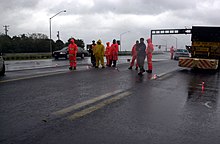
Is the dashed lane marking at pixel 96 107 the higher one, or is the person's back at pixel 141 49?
the person's back at pixel 141 49

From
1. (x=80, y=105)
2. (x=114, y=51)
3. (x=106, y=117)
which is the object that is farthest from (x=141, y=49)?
(x=106, y=117)

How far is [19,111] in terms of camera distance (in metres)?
5.89

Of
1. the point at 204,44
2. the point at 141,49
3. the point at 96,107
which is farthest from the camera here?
the point at 204,44

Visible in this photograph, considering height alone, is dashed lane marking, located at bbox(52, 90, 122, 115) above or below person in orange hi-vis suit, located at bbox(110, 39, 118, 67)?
below

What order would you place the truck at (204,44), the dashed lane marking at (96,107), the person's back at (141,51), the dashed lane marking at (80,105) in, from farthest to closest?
the truck at (204,44)
the person's back at (141,51)
the dashed lane marking at (80,105)
the dashed lane marking at (96,107)

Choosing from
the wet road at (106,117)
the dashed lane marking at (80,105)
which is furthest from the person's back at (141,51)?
the dashed lane marking at (80,105)

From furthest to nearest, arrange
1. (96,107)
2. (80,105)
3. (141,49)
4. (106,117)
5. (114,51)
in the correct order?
(114,51) < (141,49) < (80,105) < (96,107) < (106,117)

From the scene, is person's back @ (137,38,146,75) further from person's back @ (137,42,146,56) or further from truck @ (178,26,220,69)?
truck @ (178,26,220,69)

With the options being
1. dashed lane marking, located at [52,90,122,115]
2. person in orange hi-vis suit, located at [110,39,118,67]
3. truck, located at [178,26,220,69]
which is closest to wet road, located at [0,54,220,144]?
dashed lane marking, located at [52,90,122,115]

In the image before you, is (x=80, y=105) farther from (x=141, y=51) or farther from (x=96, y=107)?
(x=141, y=51)

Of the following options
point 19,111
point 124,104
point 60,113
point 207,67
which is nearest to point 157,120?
point 124,104

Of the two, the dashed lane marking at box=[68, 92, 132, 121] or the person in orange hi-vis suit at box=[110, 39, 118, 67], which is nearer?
the dashed lane marking at box=[68, 92, 132, 121]

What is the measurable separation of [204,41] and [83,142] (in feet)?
55.0

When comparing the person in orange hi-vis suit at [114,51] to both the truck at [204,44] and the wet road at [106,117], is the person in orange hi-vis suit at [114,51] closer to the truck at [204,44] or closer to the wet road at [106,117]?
the truck at [204,44]
